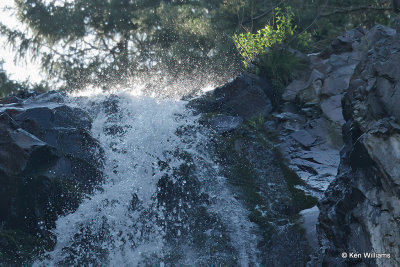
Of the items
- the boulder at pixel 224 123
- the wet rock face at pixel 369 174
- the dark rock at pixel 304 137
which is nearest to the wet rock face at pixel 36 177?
the boulder at pixel 224 123

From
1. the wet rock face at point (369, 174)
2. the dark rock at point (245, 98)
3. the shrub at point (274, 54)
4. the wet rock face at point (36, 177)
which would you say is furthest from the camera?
the shrub at point (274, 54)

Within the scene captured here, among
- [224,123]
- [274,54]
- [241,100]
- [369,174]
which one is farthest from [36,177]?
[274,54]

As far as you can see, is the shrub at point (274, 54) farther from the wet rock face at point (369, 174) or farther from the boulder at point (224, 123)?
the wet rock face at point (369, 174)

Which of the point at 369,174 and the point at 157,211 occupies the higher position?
the point at 157,211

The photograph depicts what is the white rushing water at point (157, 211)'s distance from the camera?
7016 mm

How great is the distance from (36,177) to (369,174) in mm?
5220

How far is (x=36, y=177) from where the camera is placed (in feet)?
24.3

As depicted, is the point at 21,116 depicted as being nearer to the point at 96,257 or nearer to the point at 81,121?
the point at 81,121

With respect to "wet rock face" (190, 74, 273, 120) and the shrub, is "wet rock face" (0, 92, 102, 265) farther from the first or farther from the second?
the shrub

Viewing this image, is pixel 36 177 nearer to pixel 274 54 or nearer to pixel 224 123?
pixel 224 123

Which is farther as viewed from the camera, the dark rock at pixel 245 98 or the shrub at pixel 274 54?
the shrub at pixel 274 54

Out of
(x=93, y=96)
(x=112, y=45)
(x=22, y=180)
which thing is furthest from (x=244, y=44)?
(x=112, y=45)

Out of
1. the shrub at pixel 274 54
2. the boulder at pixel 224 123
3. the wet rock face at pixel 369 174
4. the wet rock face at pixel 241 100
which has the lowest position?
the wet rock face at pixel 369 174

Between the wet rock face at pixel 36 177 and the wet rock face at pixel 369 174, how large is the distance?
13.9 feet
